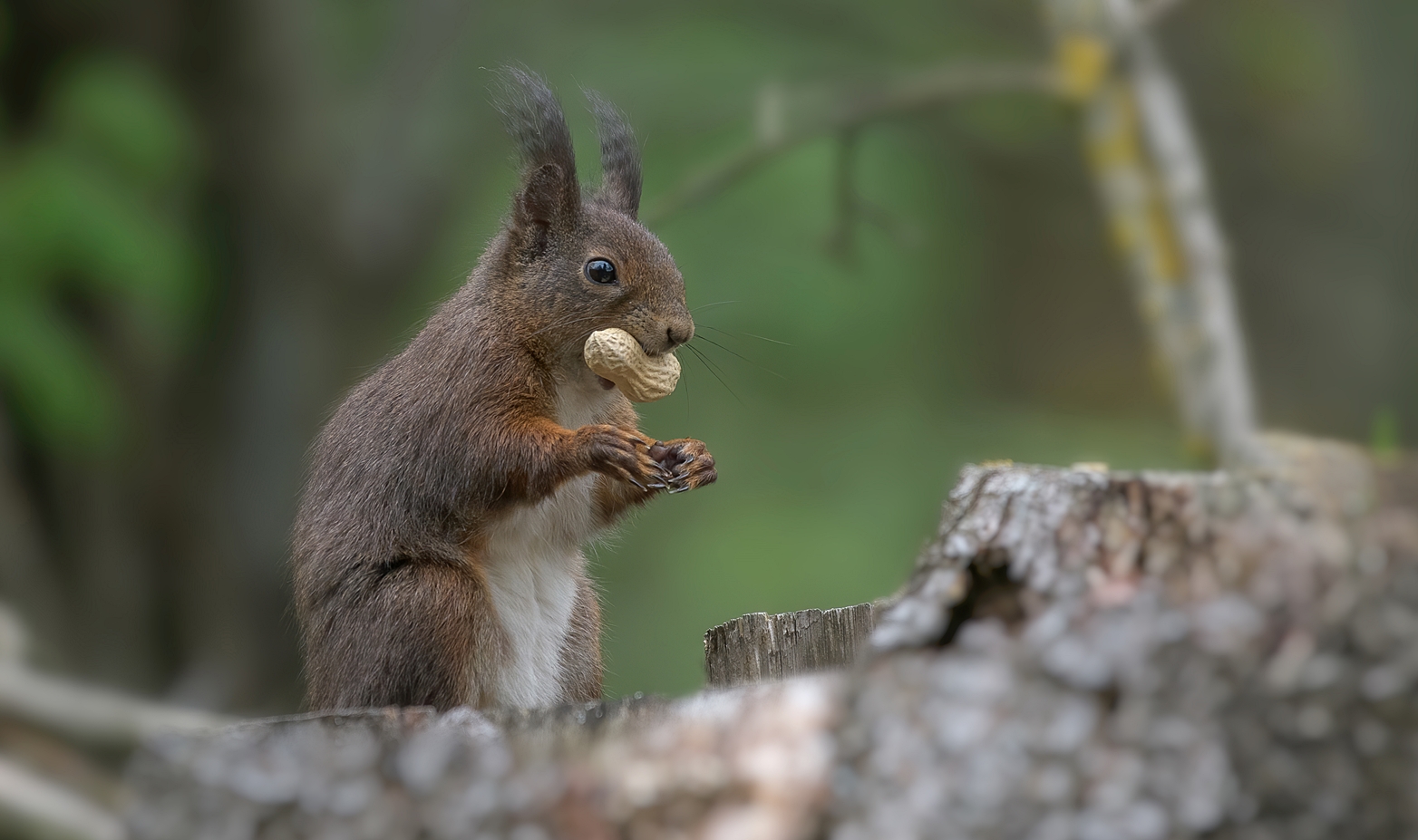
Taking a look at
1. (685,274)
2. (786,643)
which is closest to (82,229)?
(685,274)

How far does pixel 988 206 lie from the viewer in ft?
17.9

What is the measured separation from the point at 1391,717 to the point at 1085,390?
441 centimetres

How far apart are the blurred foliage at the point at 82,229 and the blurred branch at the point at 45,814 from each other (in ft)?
3.43

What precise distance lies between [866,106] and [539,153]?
1.87 m

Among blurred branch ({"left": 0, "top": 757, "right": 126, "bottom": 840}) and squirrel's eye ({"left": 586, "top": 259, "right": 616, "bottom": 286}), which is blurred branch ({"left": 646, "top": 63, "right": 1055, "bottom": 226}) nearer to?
squirrel's eye ({"left": 586, "top": 259, "right": 616, "bottom": 286})

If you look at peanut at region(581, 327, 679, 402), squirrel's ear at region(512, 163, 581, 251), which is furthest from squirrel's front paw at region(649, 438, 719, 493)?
squirrel's ear at region(512, 163, 581, 251)

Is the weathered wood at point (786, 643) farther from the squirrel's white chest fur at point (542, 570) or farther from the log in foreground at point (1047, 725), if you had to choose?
the log in foreground at point (1047, 725)

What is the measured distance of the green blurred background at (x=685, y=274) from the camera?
4078 millimetres

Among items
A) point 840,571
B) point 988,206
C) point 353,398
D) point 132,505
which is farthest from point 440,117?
point 353,398

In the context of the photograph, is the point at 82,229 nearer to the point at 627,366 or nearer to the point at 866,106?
the point at 866,106

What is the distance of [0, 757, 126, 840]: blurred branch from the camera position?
3.10m

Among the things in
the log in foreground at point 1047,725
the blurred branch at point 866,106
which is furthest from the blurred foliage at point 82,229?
the log in foreground at point 1047,725

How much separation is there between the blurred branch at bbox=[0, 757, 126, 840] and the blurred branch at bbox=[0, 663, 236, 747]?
0.26m

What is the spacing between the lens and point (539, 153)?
2197mm
